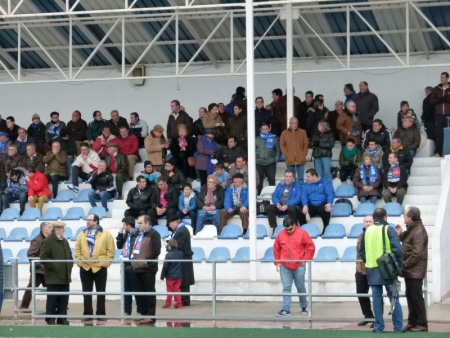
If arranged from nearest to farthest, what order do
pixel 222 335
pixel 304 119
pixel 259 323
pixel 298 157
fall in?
pixel 222 335, pixel 259 323, pixel 298 157, pixel 304 119

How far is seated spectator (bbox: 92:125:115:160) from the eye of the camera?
26609 mm

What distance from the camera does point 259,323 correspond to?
1772 centimetres

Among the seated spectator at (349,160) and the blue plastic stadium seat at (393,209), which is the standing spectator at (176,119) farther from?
the blue plastic stadium seat at (393,209)

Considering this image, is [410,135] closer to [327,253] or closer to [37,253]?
[327,253]

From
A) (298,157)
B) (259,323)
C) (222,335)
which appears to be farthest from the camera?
(298,157)

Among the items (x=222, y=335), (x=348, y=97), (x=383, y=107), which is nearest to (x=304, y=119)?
(x=348, y=97)

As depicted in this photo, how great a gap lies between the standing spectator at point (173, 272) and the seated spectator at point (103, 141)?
732 cm

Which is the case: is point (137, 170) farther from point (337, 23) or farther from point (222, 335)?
point (222, 335)

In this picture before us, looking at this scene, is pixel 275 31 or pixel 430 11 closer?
pixel 430 11

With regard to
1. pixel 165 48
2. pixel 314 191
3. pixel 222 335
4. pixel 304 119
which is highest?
pixel 165 48

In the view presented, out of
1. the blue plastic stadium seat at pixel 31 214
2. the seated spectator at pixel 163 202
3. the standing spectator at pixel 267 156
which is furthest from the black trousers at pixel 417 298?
the blue plastic stadium seat at pixel 31 214

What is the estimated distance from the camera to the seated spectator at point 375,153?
76.8ft

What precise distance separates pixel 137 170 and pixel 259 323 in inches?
382

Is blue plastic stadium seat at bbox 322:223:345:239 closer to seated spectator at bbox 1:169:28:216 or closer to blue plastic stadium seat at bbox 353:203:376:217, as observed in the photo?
blue plastic stadium seat at bbox 353:203:376:217
